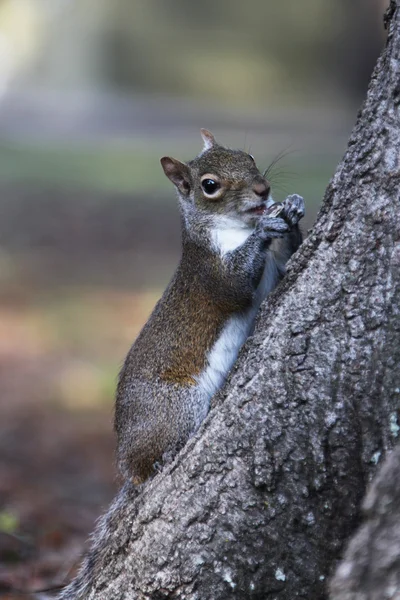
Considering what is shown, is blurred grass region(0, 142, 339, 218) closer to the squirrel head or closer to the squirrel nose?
the squirrel head

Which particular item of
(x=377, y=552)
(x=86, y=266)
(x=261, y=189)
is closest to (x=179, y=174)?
(x=261, y=189)

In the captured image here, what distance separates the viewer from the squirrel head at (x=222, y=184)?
3336 mm

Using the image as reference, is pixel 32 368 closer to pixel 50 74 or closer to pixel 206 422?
pixel 206 422

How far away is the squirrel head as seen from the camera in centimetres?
334

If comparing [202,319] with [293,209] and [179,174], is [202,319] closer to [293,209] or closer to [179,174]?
[293,209]

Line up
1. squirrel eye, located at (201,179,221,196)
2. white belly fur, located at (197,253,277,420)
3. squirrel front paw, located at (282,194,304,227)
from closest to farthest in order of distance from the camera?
squirrel front paw, located at (282,194,304,227) < white belly fur, located at (197,253,277,420) < squirrel eye, located at (201,179,221,196)

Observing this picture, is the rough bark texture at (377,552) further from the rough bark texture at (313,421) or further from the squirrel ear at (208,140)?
the squirrel ear at (208,140)

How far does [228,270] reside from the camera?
10.5 feet

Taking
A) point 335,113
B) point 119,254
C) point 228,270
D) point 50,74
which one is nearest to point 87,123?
point 50,74

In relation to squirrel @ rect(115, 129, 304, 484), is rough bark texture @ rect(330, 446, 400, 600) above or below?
below

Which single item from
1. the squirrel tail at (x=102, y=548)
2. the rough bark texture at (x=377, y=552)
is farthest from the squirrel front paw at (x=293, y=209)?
the rough bark texture at (x=377, y=552)

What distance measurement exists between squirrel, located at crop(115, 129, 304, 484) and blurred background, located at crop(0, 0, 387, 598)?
2.38 feet

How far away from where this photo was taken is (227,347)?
3.13m

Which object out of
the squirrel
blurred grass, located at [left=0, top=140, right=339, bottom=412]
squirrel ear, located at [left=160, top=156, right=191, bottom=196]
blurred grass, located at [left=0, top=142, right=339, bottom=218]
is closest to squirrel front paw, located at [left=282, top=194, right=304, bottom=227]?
the squirrel
